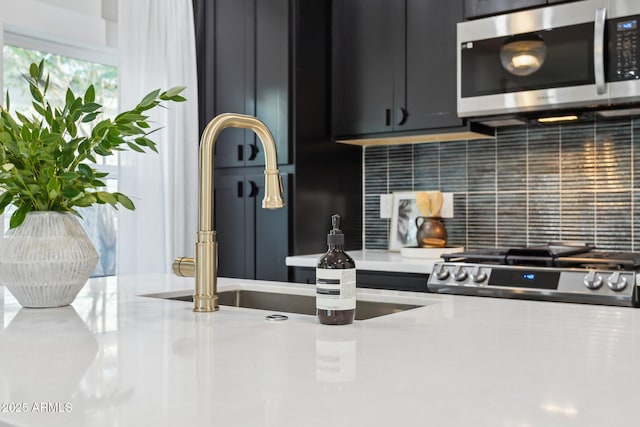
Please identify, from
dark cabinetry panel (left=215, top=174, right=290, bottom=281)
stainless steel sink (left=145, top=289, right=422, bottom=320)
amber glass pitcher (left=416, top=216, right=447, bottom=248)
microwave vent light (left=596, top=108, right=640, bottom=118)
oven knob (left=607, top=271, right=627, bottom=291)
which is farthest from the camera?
dark cabinetry panel (left=215, top=174, right=290, bottom=281)

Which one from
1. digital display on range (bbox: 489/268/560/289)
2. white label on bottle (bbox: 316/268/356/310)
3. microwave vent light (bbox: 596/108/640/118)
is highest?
microwave vent light (bbox: 596/108/640/118)

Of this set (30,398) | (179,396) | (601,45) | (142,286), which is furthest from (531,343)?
(601,45)

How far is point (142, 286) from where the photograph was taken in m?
1.96

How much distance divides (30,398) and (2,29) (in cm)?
280

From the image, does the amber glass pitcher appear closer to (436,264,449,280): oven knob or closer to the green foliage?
(436,264,449,280): oven knob

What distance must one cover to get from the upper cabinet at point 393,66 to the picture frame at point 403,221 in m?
0.43

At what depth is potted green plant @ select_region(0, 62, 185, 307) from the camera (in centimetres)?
145

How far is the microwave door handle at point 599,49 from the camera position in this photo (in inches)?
105

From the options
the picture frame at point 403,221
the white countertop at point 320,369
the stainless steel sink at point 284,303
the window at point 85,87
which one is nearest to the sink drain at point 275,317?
the white countertop at point 320,369

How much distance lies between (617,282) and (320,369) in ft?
6.07

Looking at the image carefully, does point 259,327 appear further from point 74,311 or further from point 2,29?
point 2,29

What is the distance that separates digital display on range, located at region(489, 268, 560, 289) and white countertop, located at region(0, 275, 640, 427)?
1.12 metres

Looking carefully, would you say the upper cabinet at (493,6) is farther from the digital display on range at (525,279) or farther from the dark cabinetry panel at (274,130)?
the digital display on range at (525,279)

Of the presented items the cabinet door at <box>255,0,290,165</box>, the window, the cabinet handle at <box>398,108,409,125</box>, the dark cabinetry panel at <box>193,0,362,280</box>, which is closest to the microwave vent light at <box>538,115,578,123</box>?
the cabinet handle at <box>398,108,409,125</box>
